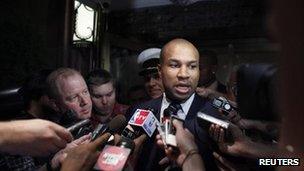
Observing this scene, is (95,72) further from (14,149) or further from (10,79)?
(14,149)

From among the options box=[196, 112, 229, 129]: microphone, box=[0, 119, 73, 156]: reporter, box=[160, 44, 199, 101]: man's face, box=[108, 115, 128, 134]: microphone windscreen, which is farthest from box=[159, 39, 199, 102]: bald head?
box=[0, 119, 73, 156]: reporter

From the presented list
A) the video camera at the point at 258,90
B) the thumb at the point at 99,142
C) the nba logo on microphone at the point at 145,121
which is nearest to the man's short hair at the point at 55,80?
the nba logo on microphone at the point at 145,121

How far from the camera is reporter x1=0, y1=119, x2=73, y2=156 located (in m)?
1.00

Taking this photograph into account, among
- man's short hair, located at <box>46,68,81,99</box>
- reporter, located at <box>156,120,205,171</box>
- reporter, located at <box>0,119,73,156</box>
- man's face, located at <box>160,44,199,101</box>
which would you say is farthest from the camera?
man's short hair, located at <box>46,68,81,99</box>

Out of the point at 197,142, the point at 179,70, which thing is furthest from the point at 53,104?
the point at 197,142

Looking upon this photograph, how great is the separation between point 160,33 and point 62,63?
6.41 feet

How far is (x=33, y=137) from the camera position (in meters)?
0.99

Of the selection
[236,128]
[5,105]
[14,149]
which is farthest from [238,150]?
[5,105]

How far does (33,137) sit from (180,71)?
117 cm

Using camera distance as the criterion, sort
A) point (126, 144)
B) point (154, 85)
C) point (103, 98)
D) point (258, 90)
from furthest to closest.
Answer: point (154, 85) → point (103, 98) → point (126, 144) → point (258, 90)

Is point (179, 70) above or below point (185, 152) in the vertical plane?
above

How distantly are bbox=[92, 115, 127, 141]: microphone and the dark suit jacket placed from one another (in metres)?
0.27

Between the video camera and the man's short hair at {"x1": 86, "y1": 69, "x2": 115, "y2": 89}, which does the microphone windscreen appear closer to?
the video camera

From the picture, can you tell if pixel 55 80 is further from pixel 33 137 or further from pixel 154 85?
pixel 33 137
